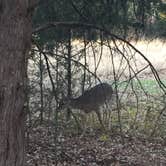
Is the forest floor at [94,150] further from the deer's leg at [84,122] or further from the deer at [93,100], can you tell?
the deer at [93,100]

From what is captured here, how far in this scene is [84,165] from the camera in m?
7.40

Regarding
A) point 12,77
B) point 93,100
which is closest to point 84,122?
point 93,100

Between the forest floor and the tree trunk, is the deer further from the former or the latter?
the tree trunk

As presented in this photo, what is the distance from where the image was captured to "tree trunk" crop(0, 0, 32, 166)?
3.85 metres

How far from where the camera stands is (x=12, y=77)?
387cm

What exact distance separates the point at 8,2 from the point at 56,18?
4.03 meters

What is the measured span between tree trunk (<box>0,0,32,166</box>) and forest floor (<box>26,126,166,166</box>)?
306cm

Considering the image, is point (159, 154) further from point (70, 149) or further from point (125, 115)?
point (125, 115)

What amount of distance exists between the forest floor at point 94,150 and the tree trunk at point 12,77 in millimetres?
3065

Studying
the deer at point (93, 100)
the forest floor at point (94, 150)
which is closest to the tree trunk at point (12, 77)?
the forest floor at point (94, 150)

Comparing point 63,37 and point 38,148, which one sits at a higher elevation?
point 63,37

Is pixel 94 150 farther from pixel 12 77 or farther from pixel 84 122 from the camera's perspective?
pixel 12 77

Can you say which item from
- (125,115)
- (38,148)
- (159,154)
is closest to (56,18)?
(38,148)

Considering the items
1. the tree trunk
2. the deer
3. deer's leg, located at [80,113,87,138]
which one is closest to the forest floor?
deer's leg, located at [80,113,87,138]
